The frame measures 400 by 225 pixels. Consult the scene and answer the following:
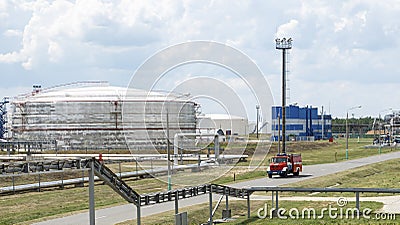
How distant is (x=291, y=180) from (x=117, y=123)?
61.3 metres

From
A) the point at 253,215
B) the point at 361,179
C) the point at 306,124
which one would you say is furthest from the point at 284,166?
the point at 306,124

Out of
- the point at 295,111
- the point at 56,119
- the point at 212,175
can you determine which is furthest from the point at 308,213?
the point at 295,111

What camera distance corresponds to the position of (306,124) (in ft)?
592

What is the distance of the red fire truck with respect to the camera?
53.8 m

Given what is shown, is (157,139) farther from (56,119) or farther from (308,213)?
(308,213)

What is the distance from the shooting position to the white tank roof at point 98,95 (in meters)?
109

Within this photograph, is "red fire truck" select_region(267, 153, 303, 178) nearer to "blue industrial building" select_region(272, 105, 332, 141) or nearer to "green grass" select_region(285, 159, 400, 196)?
"green grass" select_region(285, 159, 400, 196)

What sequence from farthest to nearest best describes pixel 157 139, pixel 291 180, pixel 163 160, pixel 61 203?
pixel 157 139 → pixel 163 160 → pixel 291 180 → pixel 61 203

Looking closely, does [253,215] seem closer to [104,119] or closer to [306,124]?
[104,119]

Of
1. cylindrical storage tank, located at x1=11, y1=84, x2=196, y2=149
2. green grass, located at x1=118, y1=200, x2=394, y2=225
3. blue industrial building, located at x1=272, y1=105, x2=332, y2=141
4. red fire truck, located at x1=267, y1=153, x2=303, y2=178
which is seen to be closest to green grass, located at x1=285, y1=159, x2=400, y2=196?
red fire truck, located at x1=267, y1=153, x2=303, y2=178

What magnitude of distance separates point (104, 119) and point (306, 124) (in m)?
83.8

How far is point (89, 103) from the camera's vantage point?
109562 mm

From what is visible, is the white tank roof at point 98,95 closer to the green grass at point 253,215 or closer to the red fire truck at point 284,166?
the red fire truck at point 284,166

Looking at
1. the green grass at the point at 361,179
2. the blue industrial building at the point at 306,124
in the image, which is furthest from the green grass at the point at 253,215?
the blue industrial building at the point at 306,124
